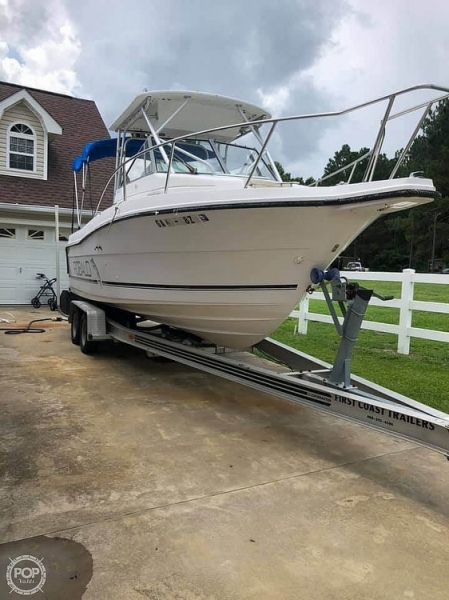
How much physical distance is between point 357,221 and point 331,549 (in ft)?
7.84

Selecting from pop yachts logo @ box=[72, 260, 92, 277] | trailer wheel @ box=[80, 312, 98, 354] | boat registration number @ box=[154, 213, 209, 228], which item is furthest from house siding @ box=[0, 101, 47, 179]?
boat registration number @ box=[154, 213, 209, 228]

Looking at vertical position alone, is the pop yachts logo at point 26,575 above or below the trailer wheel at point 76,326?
below

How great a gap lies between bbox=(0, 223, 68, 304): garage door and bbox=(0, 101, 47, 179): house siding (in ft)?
5.75

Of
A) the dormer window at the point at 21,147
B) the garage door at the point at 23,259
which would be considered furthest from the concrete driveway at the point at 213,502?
the dormer window at the point at 21,147

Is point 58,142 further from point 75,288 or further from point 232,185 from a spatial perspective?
point 232,185

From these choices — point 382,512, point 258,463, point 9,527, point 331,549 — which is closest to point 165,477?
point 258,463

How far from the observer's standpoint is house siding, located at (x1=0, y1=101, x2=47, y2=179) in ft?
42.3

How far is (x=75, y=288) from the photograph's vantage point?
8531mm

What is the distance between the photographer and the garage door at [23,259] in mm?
12383

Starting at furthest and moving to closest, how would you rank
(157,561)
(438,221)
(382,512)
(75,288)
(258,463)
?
(438,221) → (75,288) → (258,463) → (382,512) → (157,561)

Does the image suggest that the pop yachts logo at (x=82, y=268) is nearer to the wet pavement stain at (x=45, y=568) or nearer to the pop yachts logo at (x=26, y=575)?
the wet pavement stain at (x=45, y=568)

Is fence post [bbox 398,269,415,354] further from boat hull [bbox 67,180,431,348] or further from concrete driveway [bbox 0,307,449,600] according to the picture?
boat hull [bbox 67,180,431,348]

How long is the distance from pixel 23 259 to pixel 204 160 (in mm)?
8915

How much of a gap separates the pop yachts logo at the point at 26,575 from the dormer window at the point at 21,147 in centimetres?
1284
